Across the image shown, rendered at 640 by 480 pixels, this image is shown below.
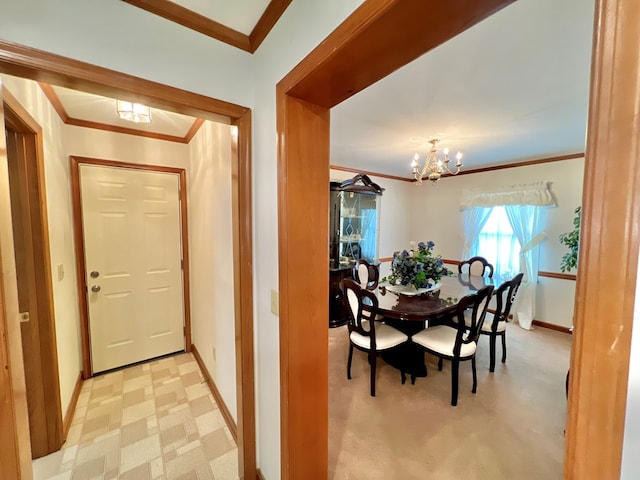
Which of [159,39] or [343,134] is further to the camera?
[343,134]

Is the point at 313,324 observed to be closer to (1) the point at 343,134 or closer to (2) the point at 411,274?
(2) the point at 411,274

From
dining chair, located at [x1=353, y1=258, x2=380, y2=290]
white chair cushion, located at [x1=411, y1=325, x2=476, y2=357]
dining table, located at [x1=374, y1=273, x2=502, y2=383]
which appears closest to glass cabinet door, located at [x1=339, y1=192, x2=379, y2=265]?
dining chair, located at [x1=353, y1=258, x2=380, y2=290]

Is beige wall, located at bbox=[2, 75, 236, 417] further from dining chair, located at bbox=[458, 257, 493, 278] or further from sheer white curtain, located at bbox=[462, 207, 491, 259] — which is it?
sheer white curtain, located at bbox=[462, 207, 491, 259]

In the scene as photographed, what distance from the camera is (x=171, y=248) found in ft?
9.09

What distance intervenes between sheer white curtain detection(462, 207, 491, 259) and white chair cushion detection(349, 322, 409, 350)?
2.74 m

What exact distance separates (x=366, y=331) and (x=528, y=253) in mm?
3021

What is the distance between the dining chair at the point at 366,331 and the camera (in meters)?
2.19

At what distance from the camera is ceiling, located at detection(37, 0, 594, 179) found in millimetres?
1195

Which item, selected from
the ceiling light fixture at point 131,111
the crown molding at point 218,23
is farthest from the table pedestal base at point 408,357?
the ceiling light fixture at point 131,111

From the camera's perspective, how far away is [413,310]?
2.13 meters

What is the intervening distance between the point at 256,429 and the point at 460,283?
2.75 m

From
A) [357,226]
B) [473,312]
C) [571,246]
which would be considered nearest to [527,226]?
[571,246]

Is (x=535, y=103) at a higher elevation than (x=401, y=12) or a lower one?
higher

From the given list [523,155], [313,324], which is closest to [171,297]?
[313,324]
